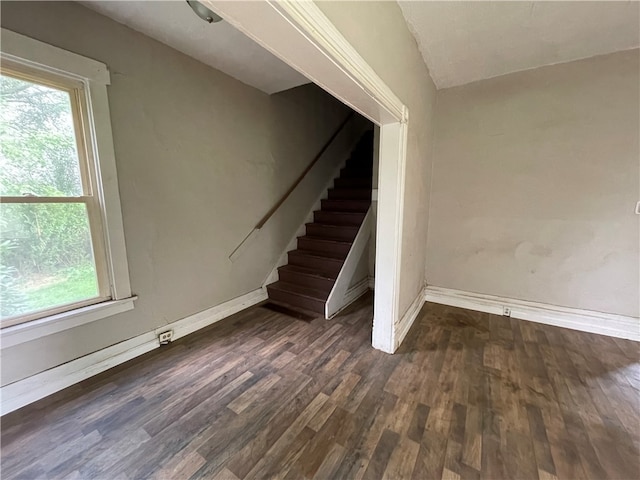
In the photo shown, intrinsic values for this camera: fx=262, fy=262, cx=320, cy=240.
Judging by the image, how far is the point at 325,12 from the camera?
99cm

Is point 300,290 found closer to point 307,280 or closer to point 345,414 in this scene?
point 307,280

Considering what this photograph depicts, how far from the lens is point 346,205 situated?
3.83m

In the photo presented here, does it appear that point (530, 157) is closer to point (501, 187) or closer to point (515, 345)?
point (501, 187)

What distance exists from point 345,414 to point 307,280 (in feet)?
5.60

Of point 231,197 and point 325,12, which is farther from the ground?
point 325,12

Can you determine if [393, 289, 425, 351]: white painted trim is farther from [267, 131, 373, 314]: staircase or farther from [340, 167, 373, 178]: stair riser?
[340, 167, 373, 178]: stair riser

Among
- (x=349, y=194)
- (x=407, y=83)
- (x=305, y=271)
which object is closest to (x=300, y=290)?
(x=305, y=271)

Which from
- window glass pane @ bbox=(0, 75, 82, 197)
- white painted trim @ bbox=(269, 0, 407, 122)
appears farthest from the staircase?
window glass pane @ bbox=(0, 75, 82, 197)

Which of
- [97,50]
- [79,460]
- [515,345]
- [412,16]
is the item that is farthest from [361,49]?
[515,345]

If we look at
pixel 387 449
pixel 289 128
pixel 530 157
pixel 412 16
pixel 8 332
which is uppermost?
pixel 412 16

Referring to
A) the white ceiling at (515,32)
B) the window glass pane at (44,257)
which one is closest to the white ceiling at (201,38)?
the white ceiling at (515,32)

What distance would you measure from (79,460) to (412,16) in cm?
324

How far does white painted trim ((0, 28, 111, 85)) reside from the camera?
1.45m

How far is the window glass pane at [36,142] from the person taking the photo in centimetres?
151
